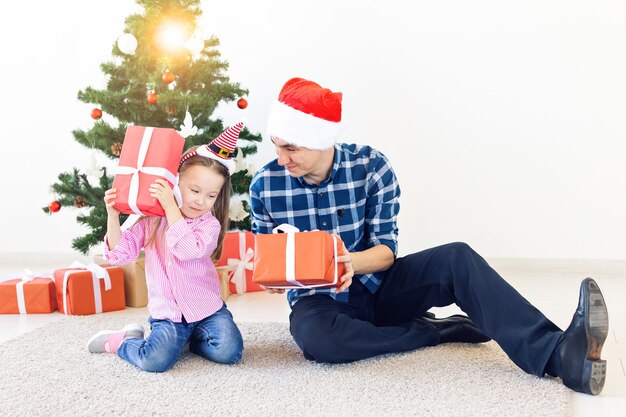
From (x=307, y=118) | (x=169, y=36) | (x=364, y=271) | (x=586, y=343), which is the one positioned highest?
(x=169, y=36)

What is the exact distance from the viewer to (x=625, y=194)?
11.1ft

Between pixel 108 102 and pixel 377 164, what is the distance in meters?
1.30

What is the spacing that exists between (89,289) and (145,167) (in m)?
0.94

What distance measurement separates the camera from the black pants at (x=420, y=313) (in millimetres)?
1774

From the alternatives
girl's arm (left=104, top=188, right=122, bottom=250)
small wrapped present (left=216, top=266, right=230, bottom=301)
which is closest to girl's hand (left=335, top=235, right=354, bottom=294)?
girl's arm (left=104, top=188, right=122, bottom=250)

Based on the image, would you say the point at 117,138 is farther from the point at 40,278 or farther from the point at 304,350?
the point at 304,350

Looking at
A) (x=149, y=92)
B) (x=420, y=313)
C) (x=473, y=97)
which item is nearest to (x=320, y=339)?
(x=420, y=313)

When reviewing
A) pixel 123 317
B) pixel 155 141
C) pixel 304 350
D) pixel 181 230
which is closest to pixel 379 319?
pixel 304 350

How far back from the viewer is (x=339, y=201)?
6.72ft

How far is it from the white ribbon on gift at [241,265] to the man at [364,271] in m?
0.98

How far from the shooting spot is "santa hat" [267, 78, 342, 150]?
1.94 m

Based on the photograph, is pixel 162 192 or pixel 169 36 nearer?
pixel 162 192

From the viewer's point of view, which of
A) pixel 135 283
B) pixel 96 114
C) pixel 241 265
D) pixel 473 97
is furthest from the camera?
pixel 473 97

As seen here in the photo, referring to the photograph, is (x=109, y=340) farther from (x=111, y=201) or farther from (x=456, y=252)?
(x=456, y=252)
